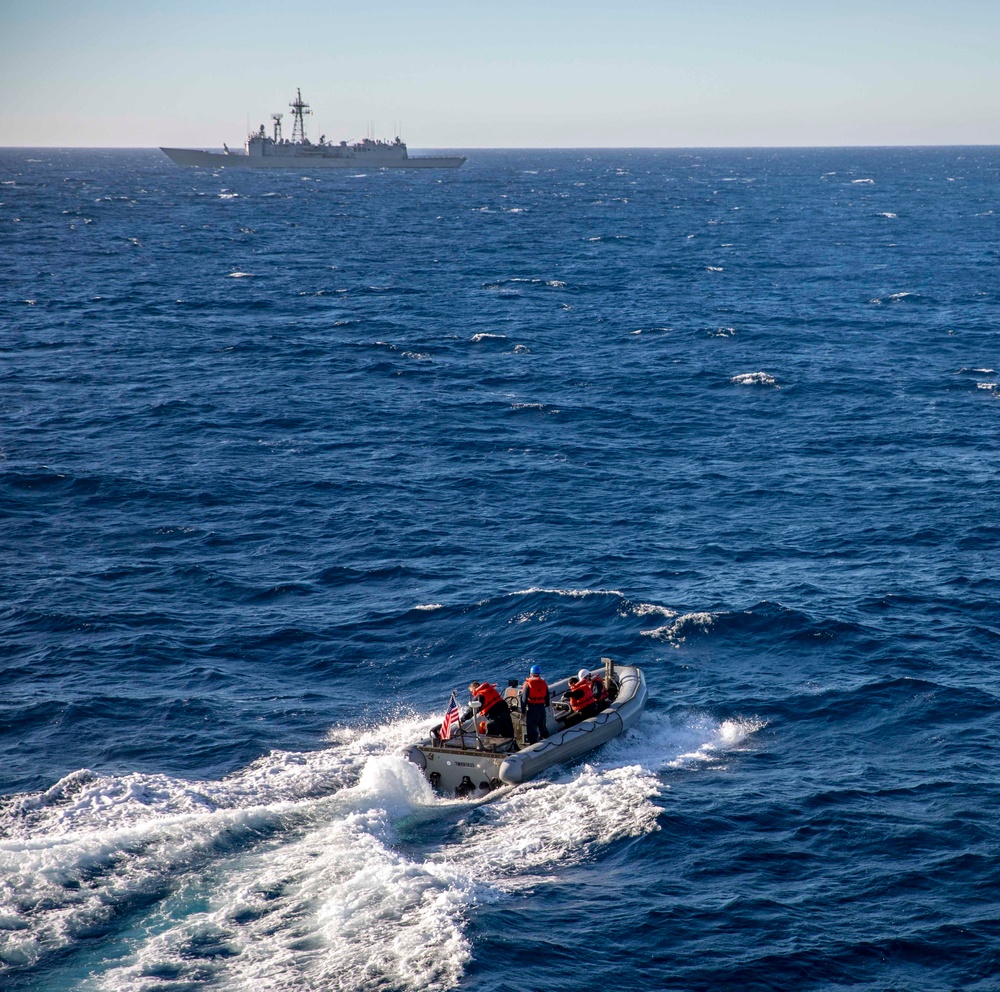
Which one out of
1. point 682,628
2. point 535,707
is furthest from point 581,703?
point 682,628

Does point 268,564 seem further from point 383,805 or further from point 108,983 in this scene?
point 108,983

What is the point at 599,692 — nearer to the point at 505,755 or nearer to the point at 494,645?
the point at 505,755

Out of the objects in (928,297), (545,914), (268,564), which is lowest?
(545,914)

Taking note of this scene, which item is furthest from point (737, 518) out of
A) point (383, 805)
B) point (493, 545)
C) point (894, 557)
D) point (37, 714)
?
point (37, 714)

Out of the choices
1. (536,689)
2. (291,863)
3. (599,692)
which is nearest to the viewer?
(291,863)

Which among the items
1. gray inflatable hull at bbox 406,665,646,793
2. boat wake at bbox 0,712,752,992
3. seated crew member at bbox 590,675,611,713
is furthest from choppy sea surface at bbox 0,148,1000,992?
seated crew member at bbox 590,675,611,713

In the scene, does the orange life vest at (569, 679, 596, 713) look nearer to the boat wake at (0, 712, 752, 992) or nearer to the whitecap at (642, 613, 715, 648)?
the boat wake at (0, 712, 752, 992)

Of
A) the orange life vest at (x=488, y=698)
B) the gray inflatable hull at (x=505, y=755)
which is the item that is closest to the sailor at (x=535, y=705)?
the gray inflatable hull at (x=505, y=755)
